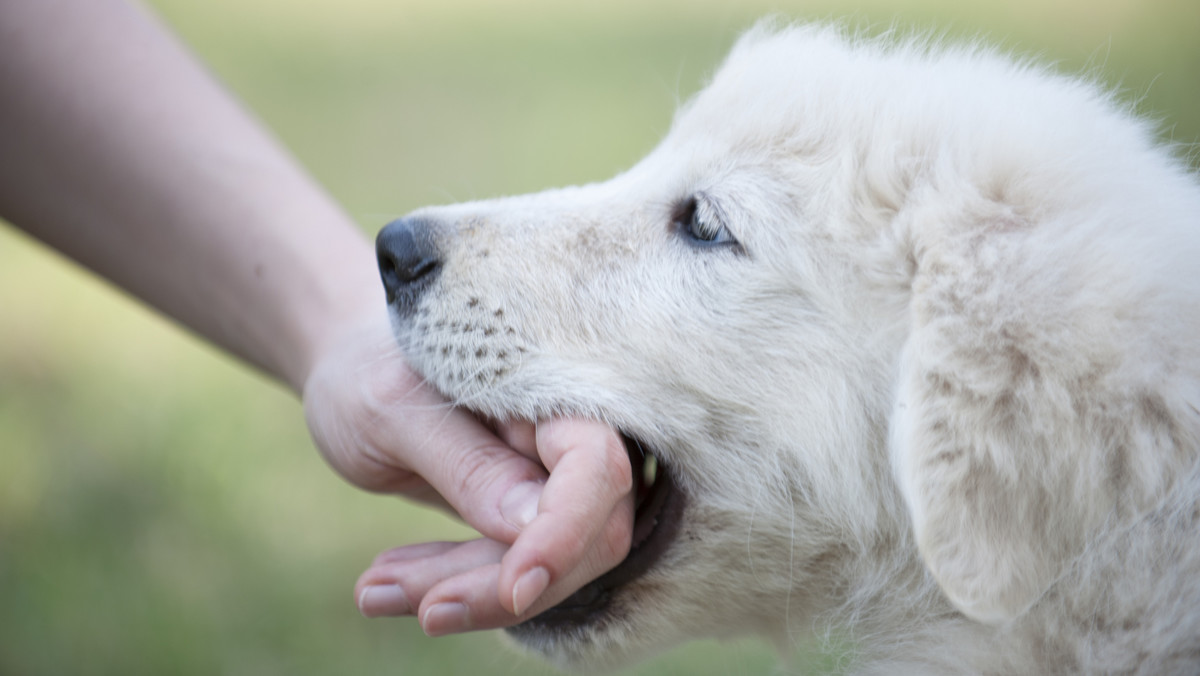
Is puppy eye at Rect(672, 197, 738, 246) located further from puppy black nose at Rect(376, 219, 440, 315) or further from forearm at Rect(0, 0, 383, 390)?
forearm at Rect(0, 0, 383, 390)

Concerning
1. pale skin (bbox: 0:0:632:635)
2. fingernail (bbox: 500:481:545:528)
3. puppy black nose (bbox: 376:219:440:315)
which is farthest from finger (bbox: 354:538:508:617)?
puppy black nose (bbox: 376:219:440:315)

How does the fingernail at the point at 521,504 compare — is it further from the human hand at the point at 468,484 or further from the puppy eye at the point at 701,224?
the puppy eye at the point at 701,224

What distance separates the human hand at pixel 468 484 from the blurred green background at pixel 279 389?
2.39ft

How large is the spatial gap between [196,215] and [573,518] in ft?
5.35

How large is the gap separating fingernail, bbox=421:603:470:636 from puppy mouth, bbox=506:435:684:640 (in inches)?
17.9

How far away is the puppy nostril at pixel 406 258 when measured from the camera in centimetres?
233

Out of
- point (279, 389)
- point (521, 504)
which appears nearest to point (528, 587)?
point (521, 504)

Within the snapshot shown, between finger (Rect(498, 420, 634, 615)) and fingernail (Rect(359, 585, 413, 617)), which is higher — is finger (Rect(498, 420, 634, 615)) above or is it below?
above

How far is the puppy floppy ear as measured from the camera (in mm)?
1770

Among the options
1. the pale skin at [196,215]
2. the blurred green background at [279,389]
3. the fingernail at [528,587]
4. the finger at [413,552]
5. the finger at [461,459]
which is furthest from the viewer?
the blurred green background at [279,389]

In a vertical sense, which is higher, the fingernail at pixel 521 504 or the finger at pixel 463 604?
the fingernail at pixel 521 504

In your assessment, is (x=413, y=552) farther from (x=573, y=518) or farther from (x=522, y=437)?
(x=573, y=518)

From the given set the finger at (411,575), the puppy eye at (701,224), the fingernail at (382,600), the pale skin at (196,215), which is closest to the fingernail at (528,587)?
the finger at (411,575)

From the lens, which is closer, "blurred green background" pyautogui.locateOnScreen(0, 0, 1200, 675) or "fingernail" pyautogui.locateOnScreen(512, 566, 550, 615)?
"fingernail" pyautogui.locateOnScreen(512, 566, 550, 615)
